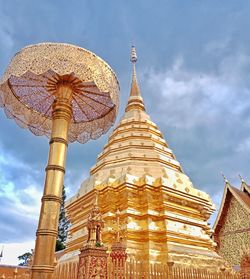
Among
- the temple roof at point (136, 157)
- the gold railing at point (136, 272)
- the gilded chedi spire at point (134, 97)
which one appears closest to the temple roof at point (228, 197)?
the temple roof at point (136, 157)

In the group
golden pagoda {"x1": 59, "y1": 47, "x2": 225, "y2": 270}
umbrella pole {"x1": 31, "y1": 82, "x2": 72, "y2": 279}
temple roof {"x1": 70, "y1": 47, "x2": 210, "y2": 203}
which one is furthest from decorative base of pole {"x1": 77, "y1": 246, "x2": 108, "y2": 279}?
temple roof {"x1": 70, "y1": 47, "x2": 210, "y2": 203}

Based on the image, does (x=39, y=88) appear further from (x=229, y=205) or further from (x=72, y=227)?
(x=229, y=205)

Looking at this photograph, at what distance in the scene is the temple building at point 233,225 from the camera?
1350cm

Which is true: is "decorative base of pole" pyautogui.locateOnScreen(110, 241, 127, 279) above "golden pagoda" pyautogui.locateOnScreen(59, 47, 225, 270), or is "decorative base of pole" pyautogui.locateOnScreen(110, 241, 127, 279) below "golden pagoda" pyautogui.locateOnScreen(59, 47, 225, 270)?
below

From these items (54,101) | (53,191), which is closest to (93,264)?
(53,191)

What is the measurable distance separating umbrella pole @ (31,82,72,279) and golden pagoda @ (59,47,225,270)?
4.43m

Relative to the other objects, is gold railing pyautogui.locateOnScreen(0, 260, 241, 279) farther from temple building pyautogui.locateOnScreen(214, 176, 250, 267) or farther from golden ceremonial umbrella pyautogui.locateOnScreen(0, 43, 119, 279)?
temple building pyautogui.locateOnScreen(214, 176, 250, 267)

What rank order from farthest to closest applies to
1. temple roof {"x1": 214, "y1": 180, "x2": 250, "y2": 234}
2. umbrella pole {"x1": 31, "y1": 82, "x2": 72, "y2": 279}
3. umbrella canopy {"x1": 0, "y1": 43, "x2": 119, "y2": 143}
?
temple roof {"x1": 214, "y1": 180, "x2": 250, "y2": 234} < umbrella canopy {"x1": 0, "y1": 43, "x2": 119, "y2": 143} < umbrella pole {"x1": 31, "y1": 82, "x2": 72, "y2": 279}

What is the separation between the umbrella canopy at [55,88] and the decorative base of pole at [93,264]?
2.29 metres

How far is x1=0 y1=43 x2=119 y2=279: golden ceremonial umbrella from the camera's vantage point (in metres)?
4.06

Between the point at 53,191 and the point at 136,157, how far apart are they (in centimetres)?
738

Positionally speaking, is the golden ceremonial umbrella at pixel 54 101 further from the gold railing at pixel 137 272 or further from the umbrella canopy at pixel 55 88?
the gold railing at pixel 137 272

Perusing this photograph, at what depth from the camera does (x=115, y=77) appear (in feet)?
17.5

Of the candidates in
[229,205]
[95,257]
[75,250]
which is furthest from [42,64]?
[229,205]
